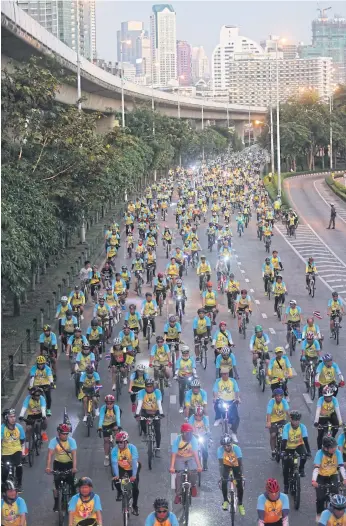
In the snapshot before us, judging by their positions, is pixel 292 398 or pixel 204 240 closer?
pixel 292 398

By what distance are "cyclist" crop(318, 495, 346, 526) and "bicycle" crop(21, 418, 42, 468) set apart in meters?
6.17

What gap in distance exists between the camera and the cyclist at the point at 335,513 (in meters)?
10.1

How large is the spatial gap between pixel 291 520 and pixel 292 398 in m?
6.64

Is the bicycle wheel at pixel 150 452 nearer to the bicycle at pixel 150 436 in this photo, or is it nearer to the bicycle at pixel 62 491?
the bicycle at pixel 150 436

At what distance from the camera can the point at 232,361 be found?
17406 mm

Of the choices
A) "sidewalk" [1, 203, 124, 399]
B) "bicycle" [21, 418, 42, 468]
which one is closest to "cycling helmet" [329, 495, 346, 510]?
"bicycle" [21, 418, 42, 468]

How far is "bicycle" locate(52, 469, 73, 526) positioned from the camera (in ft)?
41.7

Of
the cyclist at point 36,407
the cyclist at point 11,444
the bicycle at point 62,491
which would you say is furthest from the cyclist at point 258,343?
the bicycle at point 62,491

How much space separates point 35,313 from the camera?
1164 inches

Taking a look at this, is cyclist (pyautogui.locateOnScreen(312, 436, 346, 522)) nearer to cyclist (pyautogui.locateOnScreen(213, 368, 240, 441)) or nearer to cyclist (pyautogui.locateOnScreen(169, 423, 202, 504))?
cyclist (pyautogui.locateOnScreen(169, 423, 202, 504))

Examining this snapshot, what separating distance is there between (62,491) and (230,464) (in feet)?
7.35

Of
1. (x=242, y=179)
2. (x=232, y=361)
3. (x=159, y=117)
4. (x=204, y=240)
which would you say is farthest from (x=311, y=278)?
(x=159, y=117)

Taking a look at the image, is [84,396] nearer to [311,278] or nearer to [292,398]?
[292,398]

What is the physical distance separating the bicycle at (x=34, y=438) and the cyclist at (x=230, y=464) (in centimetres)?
384
